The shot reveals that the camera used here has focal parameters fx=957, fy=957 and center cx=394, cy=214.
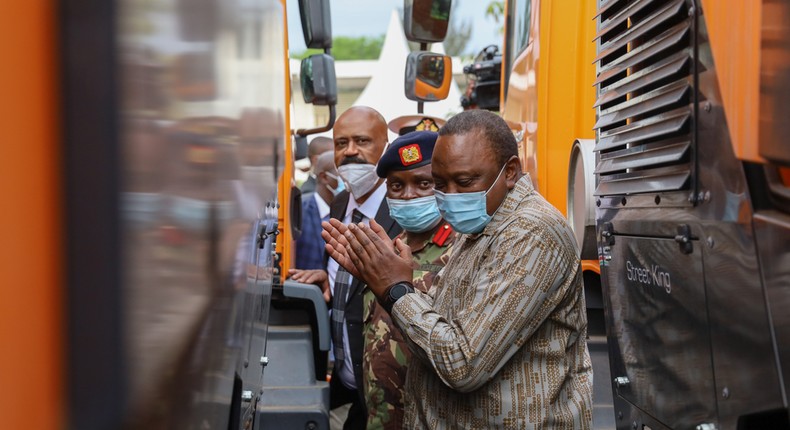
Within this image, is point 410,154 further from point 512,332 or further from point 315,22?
point 315,22

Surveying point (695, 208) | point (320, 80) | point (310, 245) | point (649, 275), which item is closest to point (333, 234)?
point (649, 275)

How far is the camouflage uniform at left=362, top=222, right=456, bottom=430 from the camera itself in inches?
137

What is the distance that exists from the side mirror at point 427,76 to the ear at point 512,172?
3.00m

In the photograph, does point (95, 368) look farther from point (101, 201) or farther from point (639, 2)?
point (639, 2)

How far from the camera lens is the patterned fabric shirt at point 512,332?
232 centimetres

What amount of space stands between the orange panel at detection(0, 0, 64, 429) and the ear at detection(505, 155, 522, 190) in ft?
6.02

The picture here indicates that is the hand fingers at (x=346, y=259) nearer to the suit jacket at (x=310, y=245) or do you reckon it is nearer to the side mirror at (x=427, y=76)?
the side mirror at (x=427, y=76)

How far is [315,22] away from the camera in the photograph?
4883 mm

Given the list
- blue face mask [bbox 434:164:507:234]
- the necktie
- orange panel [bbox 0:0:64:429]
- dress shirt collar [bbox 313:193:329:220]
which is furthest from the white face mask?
orange panel [bbox 0:0:64:429]

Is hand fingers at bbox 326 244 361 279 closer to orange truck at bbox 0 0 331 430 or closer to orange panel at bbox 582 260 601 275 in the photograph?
orange truck at bbox 0 0 331 430

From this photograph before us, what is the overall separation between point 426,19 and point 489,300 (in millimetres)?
2713

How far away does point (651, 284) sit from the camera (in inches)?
86.4

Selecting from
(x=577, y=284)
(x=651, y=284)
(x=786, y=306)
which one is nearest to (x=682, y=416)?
(x=651, y=284)

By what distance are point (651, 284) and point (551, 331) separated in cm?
33
